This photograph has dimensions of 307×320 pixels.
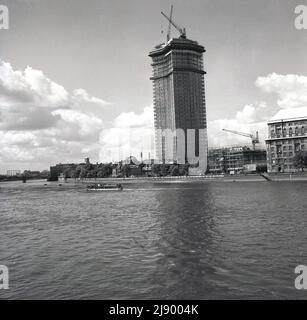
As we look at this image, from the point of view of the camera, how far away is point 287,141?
629 ft

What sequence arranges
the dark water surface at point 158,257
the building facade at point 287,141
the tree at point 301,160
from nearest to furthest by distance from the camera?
the dark water surface at point 158,257
the tree at point 301,160
the building facade at point 287,141

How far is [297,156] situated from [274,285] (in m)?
153

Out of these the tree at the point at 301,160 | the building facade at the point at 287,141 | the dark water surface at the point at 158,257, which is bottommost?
the dark water surface at the point at 158,257

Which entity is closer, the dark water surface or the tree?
the dark water surface

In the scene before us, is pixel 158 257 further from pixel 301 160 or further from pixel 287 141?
pixel 287 141

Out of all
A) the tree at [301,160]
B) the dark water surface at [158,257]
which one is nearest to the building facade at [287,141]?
the tree at [301,160]

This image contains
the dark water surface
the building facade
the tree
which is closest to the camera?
the dark water surface

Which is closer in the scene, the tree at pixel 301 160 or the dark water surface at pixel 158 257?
the dark water surface at pixel 158 257

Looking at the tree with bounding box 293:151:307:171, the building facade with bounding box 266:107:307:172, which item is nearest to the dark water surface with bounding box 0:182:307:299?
the tree with bounding box 293:151:307:171

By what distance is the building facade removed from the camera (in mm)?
187875

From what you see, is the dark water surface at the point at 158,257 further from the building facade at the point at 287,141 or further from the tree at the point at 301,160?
the building facade at the point at 287,141

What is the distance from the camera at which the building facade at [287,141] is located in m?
188

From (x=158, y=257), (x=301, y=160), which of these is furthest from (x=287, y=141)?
(x=158, y=257)

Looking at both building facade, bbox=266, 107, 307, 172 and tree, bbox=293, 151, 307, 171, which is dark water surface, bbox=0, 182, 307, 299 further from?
building facade, bbox=266, 107, 307, 172
